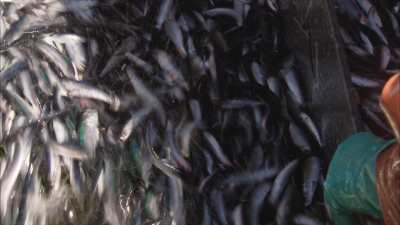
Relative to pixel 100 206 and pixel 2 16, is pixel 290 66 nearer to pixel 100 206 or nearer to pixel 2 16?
pixel 100 206

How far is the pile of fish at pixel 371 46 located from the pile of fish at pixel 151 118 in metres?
0.27

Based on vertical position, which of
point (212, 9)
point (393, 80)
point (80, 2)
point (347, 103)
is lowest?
point (347, 103)

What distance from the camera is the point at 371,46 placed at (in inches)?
95.0

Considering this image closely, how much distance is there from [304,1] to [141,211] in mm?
921

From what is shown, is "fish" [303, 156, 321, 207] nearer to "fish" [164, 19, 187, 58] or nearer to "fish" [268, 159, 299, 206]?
"fish" [268, 159, 299, 206]

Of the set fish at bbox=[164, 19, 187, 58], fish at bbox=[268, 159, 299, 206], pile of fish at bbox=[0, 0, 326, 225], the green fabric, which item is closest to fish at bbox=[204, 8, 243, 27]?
pile of fish at bbox=[0, 0, 326, 225]

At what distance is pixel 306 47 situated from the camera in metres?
2.19

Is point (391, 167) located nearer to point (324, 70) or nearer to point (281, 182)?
point (281, 182)

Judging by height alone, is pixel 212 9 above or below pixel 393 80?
below

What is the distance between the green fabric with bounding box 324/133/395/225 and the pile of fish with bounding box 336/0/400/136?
743 millimetres

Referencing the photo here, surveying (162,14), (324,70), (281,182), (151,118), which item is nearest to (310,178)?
(281,182)

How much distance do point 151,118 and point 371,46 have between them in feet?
3.05

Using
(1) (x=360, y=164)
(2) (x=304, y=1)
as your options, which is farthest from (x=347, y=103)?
(1) (x=360, y=164)

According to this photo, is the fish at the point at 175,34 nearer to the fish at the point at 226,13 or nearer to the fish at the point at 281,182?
the fish at the point at 226,13
